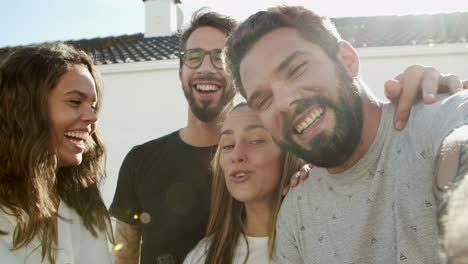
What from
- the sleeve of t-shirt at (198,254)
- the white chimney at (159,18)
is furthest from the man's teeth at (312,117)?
the white chimney at (159,18)

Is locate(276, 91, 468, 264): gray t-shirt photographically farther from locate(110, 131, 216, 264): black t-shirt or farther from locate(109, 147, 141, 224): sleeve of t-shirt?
locate(109, 147, 141, 224): sleeve of t-shirt

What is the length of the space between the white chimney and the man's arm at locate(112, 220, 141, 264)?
32.8 feet

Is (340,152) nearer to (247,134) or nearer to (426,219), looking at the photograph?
(426,219)

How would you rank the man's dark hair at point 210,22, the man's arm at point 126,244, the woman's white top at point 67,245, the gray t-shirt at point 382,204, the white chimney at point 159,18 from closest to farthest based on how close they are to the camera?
1. the gray t-shirt at point 382,204
2. the woman's white top at point 67,245
3. the man's arm at point 126,244
4. the man's dark hair at point 210,22
5. the white chimney at point 159,18

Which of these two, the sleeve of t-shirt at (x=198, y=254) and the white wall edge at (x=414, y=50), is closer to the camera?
the sleeve of t-shirt at (x=198, y=254)

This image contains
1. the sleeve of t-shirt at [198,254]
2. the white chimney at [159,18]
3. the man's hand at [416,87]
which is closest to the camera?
the man's hand at [416,87]

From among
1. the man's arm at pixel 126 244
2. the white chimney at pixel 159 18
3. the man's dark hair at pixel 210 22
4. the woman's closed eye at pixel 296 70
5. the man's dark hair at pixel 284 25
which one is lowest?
the man's arm at pixel 126 244

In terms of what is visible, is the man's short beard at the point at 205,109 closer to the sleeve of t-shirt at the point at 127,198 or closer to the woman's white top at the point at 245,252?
the sleeve of t-shirt at the point at 127,198

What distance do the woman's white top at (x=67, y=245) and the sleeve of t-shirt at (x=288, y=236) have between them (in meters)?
1.26

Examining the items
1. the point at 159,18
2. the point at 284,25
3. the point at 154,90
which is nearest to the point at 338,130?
the point at 284,25

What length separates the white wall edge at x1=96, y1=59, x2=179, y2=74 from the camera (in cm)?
922

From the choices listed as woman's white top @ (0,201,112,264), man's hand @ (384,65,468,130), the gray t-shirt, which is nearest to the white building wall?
woman's white top @ (0,201,112,264)

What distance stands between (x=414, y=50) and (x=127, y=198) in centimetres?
726

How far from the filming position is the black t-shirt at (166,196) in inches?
117
